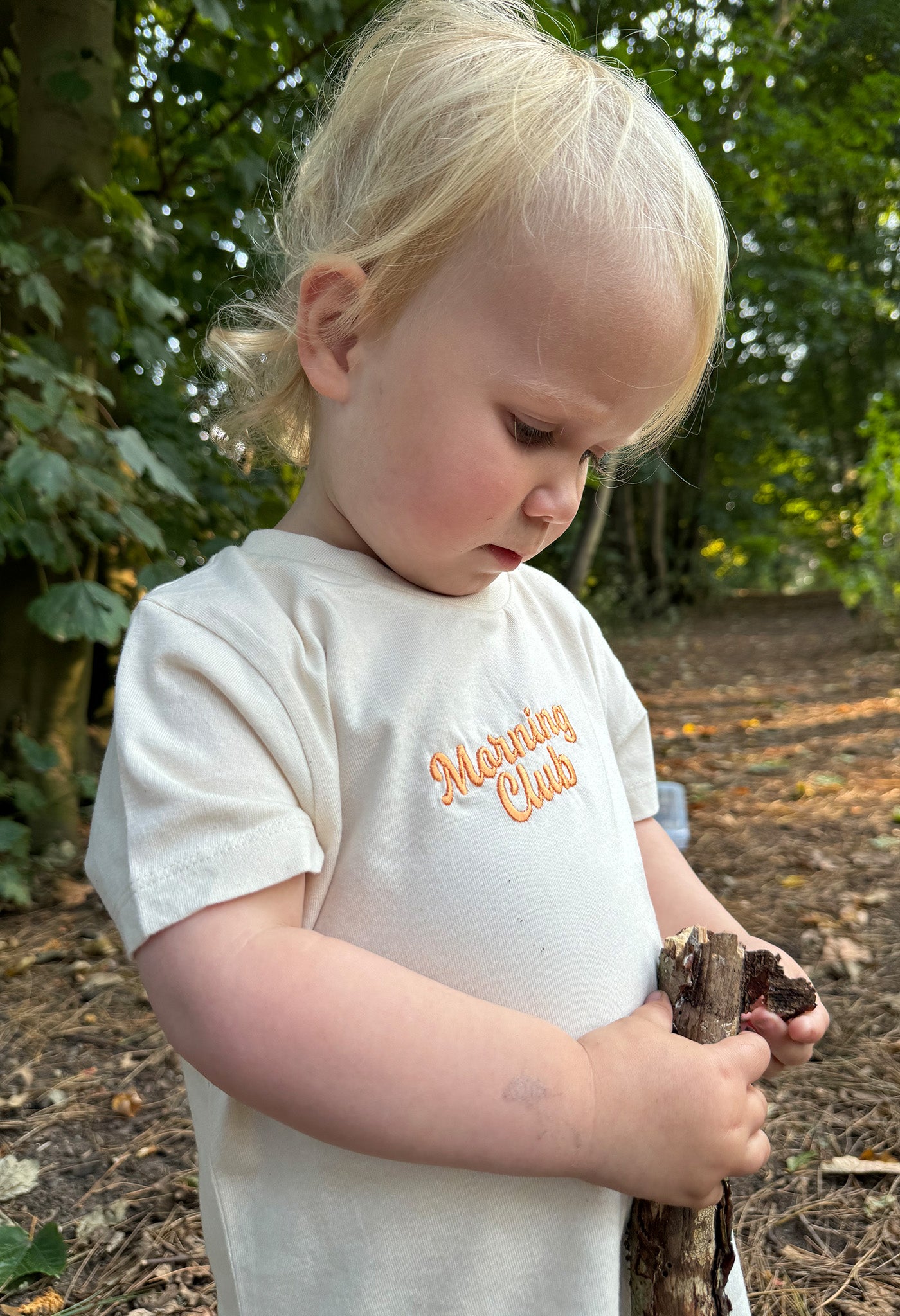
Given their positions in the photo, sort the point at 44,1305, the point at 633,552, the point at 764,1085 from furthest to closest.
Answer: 1. the point at 633,552
2. the point at 764,1085
3. the point at 44,1305

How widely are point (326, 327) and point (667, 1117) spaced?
2.58 ft

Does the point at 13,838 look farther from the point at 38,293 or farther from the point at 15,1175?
the point at 38,293

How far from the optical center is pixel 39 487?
2.17m

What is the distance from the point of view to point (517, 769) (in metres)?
0.94

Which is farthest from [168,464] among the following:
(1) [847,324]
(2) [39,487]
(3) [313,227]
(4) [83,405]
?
(1) [847,324]

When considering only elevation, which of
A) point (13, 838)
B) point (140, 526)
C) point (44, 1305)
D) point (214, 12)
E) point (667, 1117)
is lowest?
point (13, 838)

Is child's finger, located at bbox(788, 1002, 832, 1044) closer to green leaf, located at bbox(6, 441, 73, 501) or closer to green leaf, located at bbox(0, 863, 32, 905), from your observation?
green leaf, located at bbox(6, 441, 73, 501)

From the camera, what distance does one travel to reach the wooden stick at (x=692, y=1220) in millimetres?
900

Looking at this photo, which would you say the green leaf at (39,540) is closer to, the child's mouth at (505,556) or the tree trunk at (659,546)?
the child's mouth at (505,556)

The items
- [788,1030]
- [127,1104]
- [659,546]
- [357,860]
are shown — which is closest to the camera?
[357,860]

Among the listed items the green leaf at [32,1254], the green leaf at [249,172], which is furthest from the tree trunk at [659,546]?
the green leaf at [32,1254]

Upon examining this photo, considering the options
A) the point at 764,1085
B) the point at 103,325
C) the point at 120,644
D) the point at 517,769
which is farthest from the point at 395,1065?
the point at 120,644

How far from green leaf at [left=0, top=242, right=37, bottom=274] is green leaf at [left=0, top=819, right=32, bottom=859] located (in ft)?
4.91

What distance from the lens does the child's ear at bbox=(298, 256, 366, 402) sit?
934mm
